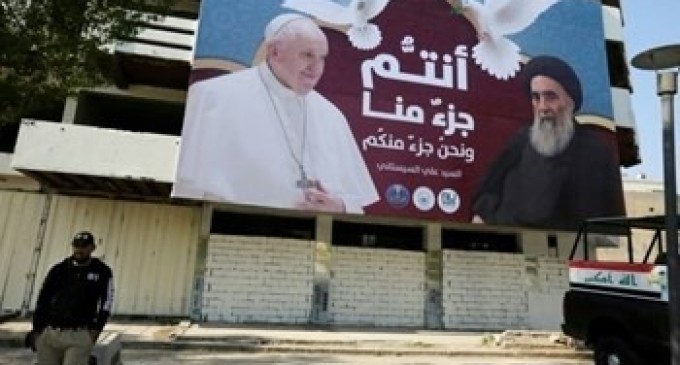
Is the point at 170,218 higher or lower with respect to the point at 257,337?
higher

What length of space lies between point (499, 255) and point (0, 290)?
39.1 ft

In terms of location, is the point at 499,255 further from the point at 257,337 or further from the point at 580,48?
the point at 257,337

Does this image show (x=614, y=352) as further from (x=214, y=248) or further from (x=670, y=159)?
(x=214, y=248)

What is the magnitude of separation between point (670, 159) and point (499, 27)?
11.4m

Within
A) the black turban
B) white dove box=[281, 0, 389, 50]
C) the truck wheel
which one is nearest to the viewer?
the truck wheel

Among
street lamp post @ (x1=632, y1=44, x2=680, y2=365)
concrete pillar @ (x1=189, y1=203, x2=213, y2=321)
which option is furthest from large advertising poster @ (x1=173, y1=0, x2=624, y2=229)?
street lamp post @ (x1=632, y1=44, x2=680, y2=365)

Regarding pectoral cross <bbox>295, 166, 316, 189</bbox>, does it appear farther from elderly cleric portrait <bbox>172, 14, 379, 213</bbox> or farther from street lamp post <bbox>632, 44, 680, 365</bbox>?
street lamp post <bbox>632, 44, 680, 365</bbox>

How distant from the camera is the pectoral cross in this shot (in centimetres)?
1239

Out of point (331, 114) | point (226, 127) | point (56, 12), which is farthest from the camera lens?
point (331, 114)

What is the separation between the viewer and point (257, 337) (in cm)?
1066

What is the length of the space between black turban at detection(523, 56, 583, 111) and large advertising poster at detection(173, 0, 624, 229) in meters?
0.03

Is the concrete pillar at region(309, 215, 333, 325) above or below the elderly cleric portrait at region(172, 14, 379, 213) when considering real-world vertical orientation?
below

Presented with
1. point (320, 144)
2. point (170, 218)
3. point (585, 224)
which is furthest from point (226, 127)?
point (585, 224)

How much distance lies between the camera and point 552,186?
14039 mm
